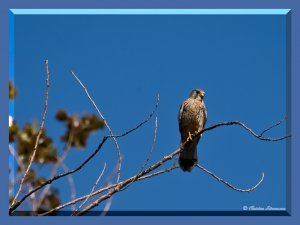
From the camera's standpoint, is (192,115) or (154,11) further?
(192,115)

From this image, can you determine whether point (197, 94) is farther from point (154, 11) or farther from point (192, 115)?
point (154, 11)

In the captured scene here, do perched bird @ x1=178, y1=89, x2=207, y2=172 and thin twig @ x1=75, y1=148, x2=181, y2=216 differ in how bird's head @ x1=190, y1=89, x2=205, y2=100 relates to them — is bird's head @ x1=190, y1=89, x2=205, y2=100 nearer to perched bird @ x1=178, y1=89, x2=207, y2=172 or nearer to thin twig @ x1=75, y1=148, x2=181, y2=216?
perched bird @ x1=178, y1=89, x2=207, y2=172

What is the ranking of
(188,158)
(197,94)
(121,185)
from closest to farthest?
(121,185) → (188,158) → (197,94)

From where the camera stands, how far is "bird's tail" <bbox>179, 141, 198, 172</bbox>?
4.44m

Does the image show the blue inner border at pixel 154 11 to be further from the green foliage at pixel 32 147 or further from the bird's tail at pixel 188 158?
the green foliage at pixel 32 147

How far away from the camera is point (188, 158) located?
4.45m

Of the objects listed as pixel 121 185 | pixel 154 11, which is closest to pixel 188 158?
pixel 154 11

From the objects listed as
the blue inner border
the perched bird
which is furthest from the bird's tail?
the blue inner border

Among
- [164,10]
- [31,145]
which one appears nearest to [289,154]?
[164,10]

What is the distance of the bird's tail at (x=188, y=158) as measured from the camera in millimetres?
4441

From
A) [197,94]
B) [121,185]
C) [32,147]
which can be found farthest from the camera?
[197,94]

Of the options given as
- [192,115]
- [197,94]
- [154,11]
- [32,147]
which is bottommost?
[32,147]

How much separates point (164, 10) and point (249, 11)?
0.57 meters

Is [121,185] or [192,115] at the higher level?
[192,115]
